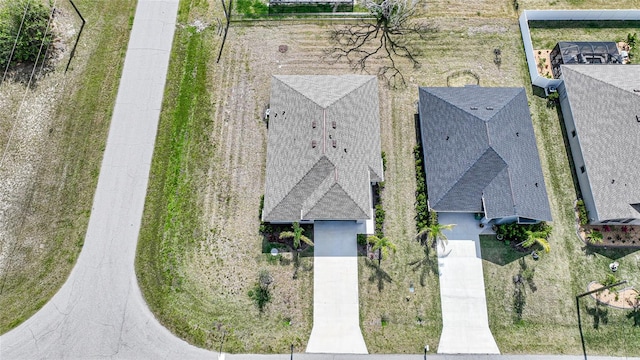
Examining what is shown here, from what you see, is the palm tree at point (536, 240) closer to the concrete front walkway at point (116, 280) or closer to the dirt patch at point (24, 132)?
the concrete front walkway at point (116, 280)

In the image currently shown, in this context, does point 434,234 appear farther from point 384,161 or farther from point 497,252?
point 384,161

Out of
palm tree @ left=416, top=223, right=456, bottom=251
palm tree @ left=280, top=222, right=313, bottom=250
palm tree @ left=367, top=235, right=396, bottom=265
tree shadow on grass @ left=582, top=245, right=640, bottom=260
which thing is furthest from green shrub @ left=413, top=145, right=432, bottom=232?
tree shadow on grass @ left=582, top=245, right=640, bottom=260

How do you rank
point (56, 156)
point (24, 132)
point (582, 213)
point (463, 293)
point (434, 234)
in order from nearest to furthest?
point (434, 234) < point (463, 293) < point (582, 213) < point (56, 156) < point (24, 132)

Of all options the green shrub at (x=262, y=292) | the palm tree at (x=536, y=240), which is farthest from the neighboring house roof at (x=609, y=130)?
the green shrub at (x=262, y=292)

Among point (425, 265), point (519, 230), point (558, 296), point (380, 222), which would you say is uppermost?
point (380, 222)

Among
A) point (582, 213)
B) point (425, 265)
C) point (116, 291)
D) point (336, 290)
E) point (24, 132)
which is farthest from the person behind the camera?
Answer: point (24, 132)

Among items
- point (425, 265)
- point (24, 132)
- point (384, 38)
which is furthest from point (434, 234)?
point (24, 132)
